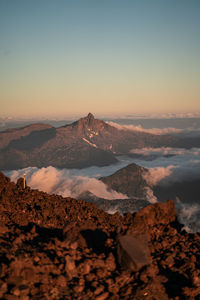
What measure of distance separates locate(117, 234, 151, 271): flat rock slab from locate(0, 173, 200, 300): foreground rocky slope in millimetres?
80

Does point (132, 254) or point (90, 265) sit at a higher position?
point (132, 254)

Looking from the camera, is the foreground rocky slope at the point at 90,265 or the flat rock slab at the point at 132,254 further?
the flat rock slab at the point at 132,254

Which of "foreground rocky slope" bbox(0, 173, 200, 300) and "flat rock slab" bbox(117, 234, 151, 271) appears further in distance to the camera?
"flat rock slab" bbox(117, 234, 151, 271)

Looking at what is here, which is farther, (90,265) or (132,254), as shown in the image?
(132,254)

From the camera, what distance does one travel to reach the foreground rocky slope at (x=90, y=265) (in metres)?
7.75

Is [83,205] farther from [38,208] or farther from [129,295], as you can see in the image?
[129,295]

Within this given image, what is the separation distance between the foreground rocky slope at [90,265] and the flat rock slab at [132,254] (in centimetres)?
8

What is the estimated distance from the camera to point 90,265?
8852 millimetres

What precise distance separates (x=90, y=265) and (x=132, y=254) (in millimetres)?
1366

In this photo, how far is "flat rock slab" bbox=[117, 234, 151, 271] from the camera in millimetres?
8867

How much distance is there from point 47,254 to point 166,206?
8092 mm

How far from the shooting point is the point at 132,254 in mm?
9023

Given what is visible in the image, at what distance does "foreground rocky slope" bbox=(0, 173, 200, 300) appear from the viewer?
7750 mm

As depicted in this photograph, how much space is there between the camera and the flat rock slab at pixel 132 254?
8.87 metres
